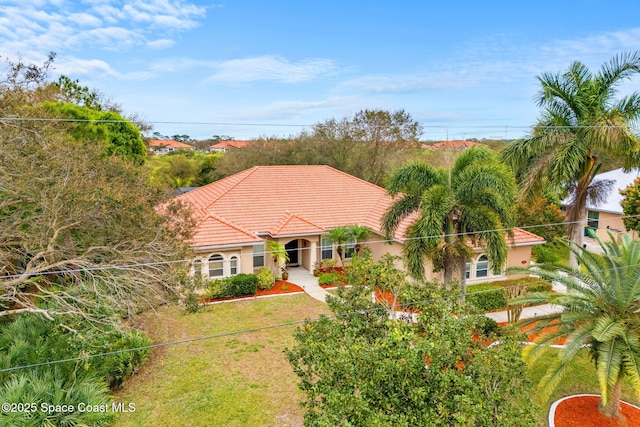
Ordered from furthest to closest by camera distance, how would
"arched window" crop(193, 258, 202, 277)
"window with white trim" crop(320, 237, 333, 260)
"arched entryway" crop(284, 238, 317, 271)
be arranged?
"window with white trim" crop(320, 237, 333, 260) → "arched entryway" crop(284, 238, 317, 271) → "arched window" crop(193, 258, 202, 277)

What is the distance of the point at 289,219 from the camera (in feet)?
74.8

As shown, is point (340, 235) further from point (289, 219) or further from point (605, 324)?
point (605, 324)

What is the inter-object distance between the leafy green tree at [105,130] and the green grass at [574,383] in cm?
1817

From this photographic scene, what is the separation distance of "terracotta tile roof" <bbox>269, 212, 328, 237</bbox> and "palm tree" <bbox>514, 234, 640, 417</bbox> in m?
12.5

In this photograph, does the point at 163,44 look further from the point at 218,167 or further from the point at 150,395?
the point at 218,167

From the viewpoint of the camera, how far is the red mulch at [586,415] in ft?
33.0

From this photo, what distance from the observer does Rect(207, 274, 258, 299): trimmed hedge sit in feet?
62.7

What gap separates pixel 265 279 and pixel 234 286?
175 centimetres

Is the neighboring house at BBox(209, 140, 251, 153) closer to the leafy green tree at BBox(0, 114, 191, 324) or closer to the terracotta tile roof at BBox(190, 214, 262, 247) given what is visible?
the terracotta tile roof at BBox(190, 214, 262, 247)

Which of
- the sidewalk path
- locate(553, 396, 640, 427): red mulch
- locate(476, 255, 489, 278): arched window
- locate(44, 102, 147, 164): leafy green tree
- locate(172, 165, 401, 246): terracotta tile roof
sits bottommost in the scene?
locate(553, 396, 640, 427): red mulch

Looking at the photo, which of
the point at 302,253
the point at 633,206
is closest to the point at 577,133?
the point at 633,206

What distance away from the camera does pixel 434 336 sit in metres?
7.04

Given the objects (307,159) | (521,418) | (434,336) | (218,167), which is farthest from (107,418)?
(218,167)

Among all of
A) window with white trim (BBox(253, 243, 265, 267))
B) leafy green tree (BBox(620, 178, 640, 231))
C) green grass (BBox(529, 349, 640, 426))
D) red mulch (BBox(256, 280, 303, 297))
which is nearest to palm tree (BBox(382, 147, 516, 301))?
green grass (BBox(529, 349, 640, 426))
